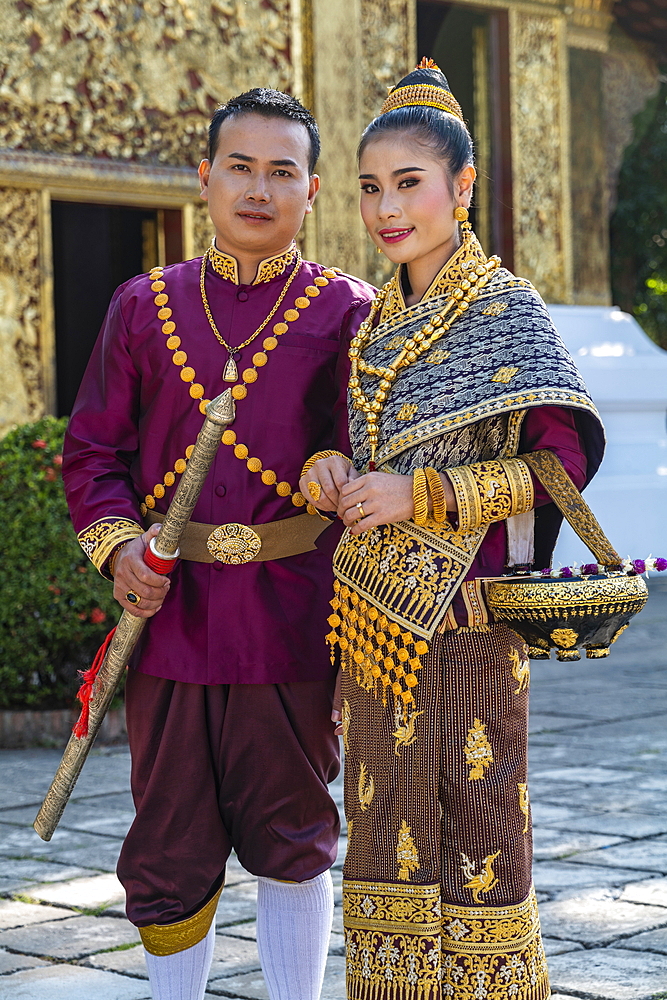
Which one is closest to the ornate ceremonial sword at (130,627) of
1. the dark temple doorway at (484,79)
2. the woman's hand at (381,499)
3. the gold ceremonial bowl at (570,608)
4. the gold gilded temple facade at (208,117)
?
the woman's hand at (381,499)

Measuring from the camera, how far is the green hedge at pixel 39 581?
498 centimetres

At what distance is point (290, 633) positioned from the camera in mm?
2312

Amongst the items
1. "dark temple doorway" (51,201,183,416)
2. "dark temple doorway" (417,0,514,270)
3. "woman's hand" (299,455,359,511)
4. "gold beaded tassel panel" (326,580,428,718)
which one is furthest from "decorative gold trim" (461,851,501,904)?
"dark temple doorway" (417,0,514,270)

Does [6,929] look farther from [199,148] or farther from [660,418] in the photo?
[660,418]

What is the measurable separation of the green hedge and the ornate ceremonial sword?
267 cm

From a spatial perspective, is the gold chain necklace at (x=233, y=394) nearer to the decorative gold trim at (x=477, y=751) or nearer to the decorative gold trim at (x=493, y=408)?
the decorative gold trim at (x=493, y=408)

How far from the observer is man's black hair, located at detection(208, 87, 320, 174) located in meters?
2.35

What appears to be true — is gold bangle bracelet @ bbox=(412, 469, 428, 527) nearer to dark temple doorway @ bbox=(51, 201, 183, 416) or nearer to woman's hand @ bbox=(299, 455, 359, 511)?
woman's hand @ bbox=(299, 455, 359, 511)

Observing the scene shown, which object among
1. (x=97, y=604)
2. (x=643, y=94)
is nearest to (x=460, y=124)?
(x=97, y=604)

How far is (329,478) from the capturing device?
2.12 m

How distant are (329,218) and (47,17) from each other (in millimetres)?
2077

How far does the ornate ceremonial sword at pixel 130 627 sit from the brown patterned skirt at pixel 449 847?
44cm

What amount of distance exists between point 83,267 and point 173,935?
695 cm

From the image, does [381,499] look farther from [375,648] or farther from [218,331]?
[218,331]
